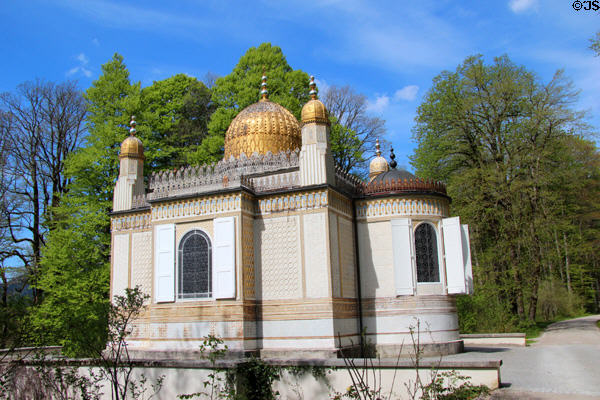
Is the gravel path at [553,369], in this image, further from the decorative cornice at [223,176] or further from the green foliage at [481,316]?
the decorative cornice at [223,176]

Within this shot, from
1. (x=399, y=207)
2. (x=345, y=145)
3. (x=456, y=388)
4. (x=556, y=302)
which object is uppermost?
(x=345, y=145)

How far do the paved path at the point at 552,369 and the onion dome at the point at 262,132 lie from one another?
985cm

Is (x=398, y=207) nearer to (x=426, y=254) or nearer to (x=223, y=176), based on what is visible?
(x=426, y=254)

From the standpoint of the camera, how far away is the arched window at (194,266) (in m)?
14.3

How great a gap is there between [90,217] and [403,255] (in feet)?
48.2

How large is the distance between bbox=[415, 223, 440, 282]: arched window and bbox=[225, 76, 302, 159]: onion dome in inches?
236

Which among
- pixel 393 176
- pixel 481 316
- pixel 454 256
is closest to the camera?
pixel 454 256

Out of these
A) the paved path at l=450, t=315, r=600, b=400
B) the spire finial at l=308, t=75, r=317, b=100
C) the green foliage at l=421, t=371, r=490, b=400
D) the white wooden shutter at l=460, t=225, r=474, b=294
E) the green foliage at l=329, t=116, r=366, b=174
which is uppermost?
the green foliage at l=329, t=116, r=366, b=174

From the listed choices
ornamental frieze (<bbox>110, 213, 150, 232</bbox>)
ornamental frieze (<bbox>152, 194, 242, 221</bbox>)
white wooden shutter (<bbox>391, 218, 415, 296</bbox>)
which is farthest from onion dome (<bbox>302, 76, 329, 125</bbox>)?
ornamental frieze (<bbox>110, 213, 150, 232</bbox>)

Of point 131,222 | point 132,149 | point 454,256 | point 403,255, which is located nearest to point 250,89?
point 132,149

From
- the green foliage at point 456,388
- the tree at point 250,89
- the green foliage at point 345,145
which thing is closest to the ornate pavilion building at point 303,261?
the green foliage at point 456,388

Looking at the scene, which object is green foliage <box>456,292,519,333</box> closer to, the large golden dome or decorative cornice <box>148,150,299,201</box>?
the large golden dome

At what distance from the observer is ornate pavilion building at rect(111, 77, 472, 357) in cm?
1369

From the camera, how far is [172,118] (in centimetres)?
2792
